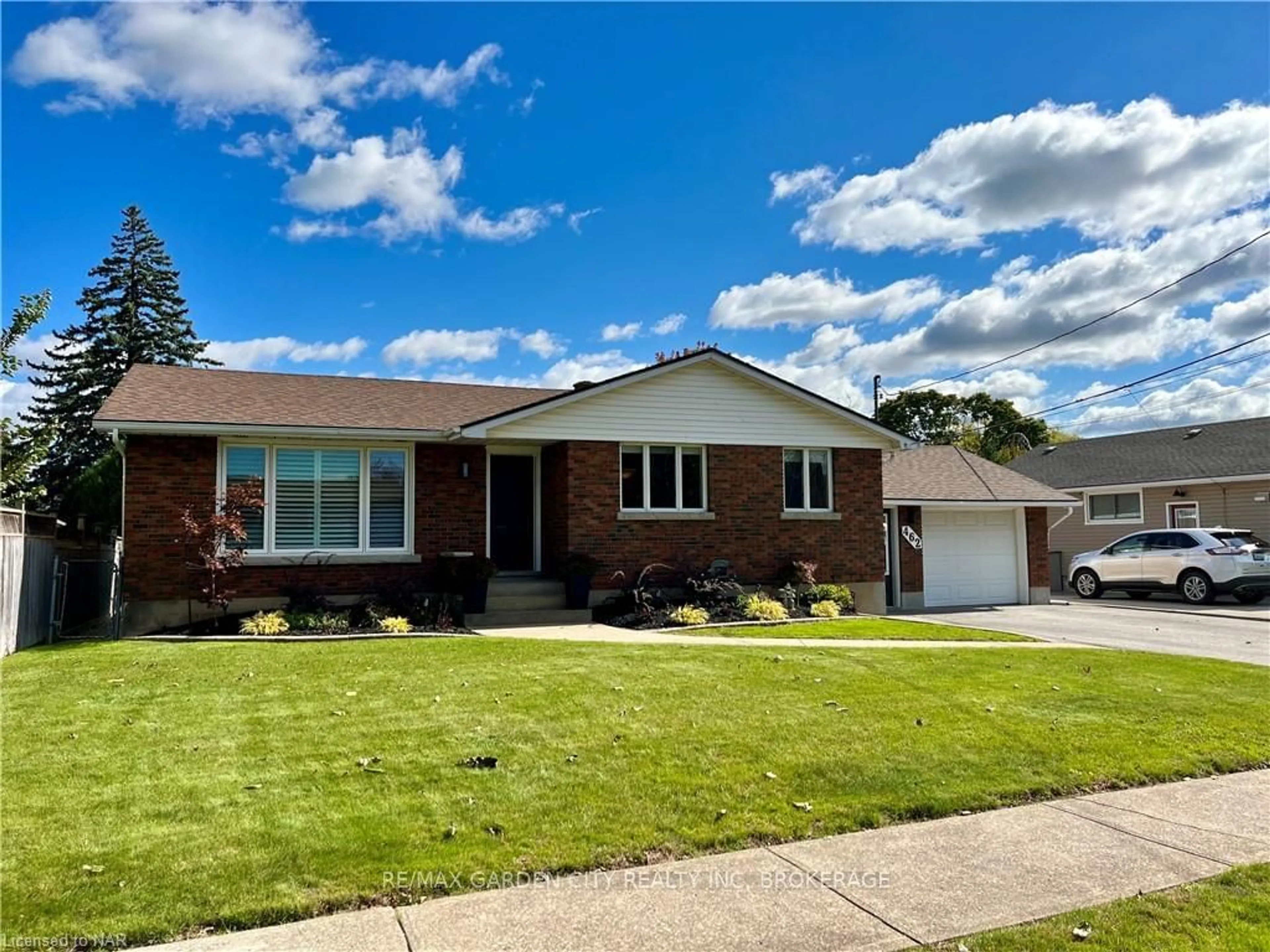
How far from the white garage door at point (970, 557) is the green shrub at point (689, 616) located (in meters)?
7.89

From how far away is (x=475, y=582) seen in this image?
14.2 m

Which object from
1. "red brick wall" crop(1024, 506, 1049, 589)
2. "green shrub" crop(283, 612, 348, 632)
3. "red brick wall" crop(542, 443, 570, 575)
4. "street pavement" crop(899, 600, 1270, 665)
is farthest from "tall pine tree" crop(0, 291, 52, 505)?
"red brick wall" crop(1024, 506, 1049, 589)

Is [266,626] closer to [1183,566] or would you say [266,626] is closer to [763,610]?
[763,610]

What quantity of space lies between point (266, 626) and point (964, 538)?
15.8 meters

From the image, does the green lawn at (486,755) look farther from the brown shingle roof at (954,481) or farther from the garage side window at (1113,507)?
the garage side window at (1113,507)

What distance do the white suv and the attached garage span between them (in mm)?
2280

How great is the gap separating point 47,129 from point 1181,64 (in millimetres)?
18039

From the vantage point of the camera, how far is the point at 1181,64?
45.4 ft

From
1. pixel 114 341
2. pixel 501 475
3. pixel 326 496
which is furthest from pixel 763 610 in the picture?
pixel 114 341

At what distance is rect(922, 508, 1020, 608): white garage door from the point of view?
2009 cm

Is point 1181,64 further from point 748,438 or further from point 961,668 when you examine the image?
point 961,668

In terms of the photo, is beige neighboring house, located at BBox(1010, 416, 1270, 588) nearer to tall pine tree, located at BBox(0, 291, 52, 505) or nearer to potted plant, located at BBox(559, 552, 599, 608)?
potted plant, located at BBox(559, 552, 599, 608)

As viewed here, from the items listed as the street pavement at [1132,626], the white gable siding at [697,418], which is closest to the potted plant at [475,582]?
the white gable siding at [697,418]

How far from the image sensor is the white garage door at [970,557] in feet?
65.9
